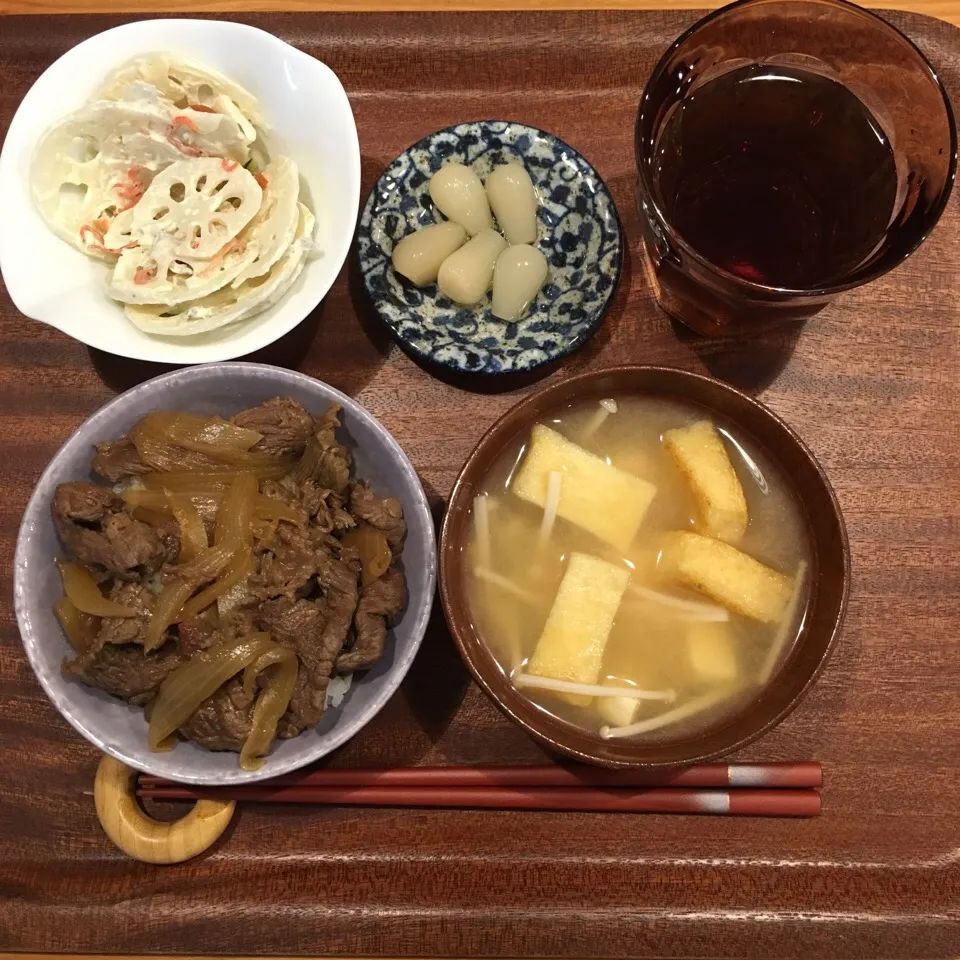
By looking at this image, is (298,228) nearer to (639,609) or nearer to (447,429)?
(447,429)

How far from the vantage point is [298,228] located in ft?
6.24

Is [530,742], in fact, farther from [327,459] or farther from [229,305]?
[229,305]

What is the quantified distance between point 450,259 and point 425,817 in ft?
4.31

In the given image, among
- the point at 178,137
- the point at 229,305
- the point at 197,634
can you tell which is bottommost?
the point at 197,634

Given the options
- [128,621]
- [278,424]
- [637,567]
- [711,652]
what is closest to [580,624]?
[637,567]

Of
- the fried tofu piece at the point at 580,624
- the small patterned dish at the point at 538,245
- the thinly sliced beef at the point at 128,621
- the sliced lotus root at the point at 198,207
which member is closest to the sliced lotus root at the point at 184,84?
the sliced lotus root at the point at 198,207

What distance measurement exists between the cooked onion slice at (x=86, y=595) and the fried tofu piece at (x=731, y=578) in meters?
1.12

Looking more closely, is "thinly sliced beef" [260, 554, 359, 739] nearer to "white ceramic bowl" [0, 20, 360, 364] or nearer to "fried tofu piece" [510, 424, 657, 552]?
"fried tofu piece" [510, 424, 657, 552]

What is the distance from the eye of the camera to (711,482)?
1709mm

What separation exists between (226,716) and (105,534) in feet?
1.43

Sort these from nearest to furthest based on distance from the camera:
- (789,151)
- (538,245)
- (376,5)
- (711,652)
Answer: (711,652)
(789,151)
(538,245)
(376,5)

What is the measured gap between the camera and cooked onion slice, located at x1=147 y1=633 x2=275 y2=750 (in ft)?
5.21

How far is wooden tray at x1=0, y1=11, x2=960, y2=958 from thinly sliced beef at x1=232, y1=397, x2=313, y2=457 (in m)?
0.32

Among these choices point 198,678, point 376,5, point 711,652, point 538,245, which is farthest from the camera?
point 376,5
